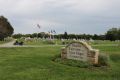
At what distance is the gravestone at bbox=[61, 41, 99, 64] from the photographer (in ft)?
70.4

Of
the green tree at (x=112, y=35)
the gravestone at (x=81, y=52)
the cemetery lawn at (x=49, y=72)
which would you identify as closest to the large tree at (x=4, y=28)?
the green tree at (x=112, y=35)

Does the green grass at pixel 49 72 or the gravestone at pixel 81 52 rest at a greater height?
the gravestone at pixel 81 52

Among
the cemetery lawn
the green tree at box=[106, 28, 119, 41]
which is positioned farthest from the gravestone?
the green tree at box=[106, 28, 119, 41]

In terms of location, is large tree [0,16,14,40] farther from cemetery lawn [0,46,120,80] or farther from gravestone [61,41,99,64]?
cemetery lawn [0,46,120,80]

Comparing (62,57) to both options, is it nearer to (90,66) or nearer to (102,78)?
(90,66)

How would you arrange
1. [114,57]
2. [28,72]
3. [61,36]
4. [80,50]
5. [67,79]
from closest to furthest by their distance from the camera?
[67,79] < [28,72] < [80,50] < [114,57] < [61,36]

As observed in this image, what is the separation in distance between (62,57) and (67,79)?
7.91 metres

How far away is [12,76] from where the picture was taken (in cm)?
1672

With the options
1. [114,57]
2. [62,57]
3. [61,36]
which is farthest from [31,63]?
[61,36]

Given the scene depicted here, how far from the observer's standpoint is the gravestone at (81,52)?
21.5m

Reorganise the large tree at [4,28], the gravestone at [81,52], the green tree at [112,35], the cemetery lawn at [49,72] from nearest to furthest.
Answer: the cemetery lawn at [49,72] → the gravestone at [81,52] → the large tree at [4,28] → the green tree at [112,35]

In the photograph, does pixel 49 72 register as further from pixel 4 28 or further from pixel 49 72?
pixel 4 28

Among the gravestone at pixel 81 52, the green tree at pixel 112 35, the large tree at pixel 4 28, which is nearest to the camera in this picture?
the gravestone at pixel 81 52

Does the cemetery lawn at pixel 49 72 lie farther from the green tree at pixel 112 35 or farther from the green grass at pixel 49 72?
the green tree at pixel 112 35
